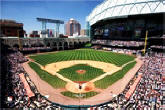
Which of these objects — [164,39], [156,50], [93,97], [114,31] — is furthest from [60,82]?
[114,31]

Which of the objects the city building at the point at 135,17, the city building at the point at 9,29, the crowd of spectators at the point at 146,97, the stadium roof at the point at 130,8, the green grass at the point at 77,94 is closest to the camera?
the crowd of spectators at the point at 146,97

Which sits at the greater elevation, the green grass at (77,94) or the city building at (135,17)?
the city building at (135,17)

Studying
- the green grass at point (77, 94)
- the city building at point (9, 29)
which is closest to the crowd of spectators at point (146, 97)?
the green grass at point (77, 94)

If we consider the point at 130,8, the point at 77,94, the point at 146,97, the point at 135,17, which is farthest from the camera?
the point at 135,17

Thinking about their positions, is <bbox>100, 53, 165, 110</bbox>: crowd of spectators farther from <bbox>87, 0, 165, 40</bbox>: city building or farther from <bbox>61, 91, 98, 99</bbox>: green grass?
<bbox>87, 0, 165, 40</bbox>: city building

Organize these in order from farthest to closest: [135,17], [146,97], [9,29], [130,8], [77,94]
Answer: [9,29] → [135,17] → [130,8] → [77,94] → [146,97]

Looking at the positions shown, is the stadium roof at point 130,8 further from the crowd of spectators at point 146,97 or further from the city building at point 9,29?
the city building at point 9,29

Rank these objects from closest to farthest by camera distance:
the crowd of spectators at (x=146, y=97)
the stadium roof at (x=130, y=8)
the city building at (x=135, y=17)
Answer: the crowd of spectators at (x=146, y=97) → the stadium roof at (x=130, y=8) → the city building at (x=135, y=17)

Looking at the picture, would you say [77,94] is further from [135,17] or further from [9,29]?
[9,29]

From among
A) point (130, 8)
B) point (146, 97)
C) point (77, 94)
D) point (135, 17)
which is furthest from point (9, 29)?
point (146, 97)
